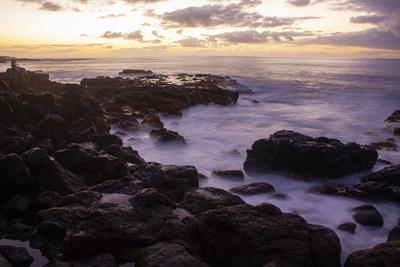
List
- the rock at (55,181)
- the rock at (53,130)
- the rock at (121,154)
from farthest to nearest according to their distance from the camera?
1. the rock at (53,130)
2. the rock at (121,154)
3. the rock at (55,181)

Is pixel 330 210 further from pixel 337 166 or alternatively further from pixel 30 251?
pixel 30 251

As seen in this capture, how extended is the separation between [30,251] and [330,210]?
6.05 metres

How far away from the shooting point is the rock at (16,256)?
5.72m

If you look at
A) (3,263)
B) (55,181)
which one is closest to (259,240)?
(3,263)

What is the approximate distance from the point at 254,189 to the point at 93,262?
4.78m

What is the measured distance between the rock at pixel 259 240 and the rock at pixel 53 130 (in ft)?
22.8

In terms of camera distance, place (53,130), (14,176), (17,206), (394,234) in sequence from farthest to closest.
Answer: (53,130)
(14,176)
(17,206)
(394,234)

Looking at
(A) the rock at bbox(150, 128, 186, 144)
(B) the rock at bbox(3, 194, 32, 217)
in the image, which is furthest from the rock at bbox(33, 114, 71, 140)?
(B) the rock at bbox(3, 194, 32, 217)

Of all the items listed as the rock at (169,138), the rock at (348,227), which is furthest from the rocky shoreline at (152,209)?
the rock at (169,138)

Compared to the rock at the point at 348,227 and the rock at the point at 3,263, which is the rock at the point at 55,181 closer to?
the rock at the point at 3,263

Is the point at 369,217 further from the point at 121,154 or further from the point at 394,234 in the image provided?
the point at 121,154

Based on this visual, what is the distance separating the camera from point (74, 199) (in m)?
7.14

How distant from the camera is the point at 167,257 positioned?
5.31 metres

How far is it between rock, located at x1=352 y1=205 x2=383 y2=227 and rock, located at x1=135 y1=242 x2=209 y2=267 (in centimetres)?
406
